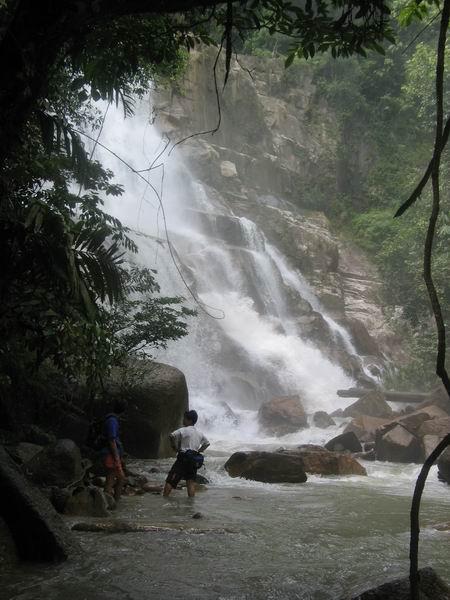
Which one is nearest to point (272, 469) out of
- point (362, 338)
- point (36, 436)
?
point (36, 436)

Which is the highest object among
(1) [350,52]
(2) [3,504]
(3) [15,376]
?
(1) [350,52]

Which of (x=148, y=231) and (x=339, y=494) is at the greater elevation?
(x=148, y=231)

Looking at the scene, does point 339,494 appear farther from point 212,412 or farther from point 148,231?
point 148,231

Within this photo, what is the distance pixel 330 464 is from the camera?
1141 cm

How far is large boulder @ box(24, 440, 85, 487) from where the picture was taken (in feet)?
23.3

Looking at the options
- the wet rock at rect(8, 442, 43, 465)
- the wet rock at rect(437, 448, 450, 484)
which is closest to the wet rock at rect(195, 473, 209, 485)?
the wet rock at rect(8, 442, 43, 465)

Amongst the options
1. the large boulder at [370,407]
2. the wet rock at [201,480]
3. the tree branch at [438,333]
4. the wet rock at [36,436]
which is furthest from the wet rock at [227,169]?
the tree branch at [438,333]

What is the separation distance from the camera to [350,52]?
4137 mm

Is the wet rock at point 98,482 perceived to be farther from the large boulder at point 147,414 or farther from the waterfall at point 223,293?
the waterfall at point 223,293

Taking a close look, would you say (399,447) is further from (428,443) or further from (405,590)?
(405,590)

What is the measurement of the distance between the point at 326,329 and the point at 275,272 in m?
3.53

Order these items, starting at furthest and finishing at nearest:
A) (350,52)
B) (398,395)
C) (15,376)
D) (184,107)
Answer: (184,107) < (398,395) < (15,376) < (350,52)

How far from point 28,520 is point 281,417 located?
14.0 metres

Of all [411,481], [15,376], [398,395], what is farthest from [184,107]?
[15,376]
